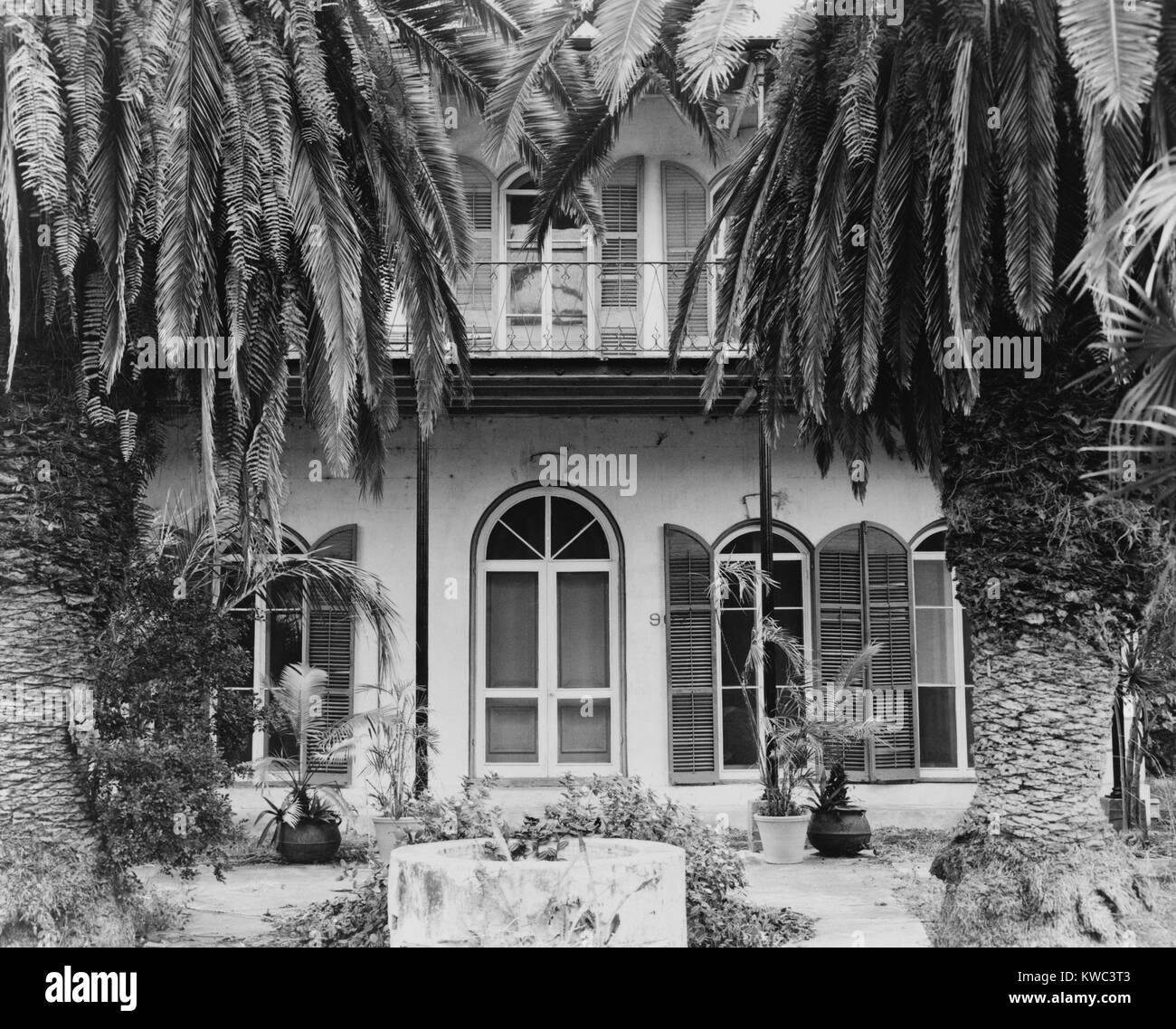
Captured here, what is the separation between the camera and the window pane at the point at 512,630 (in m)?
13.3

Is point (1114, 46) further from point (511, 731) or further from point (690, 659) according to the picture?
point (511, 731)

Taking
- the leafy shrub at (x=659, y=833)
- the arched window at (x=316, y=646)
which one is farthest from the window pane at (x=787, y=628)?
the leafy shrub at (x=659, y=833)

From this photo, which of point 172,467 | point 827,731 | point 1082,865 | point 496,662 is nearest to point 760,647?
point 827,731

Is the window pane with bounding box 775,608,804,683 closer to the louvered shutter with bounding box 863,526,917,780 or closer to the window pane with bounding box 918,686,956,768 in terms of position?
the louvered shutter with bounding box 863,526,917,780

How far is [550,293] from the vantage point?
1345 cm

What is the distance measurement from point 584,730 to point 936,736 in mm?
3573

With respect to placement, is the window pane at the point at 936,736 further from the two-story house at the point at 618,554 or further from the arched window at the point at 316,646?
the arched window at the point at 316,646

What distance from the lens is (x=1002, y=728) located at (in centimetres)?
636

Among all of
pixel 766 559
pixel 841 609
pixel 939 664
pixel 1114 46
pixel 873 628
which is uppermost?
pixel 1114 46

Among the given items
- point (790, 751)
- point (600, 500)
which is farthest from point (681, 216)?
point (790, 751)

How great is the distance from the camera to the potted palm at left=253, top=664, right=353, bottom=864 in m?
10.1
